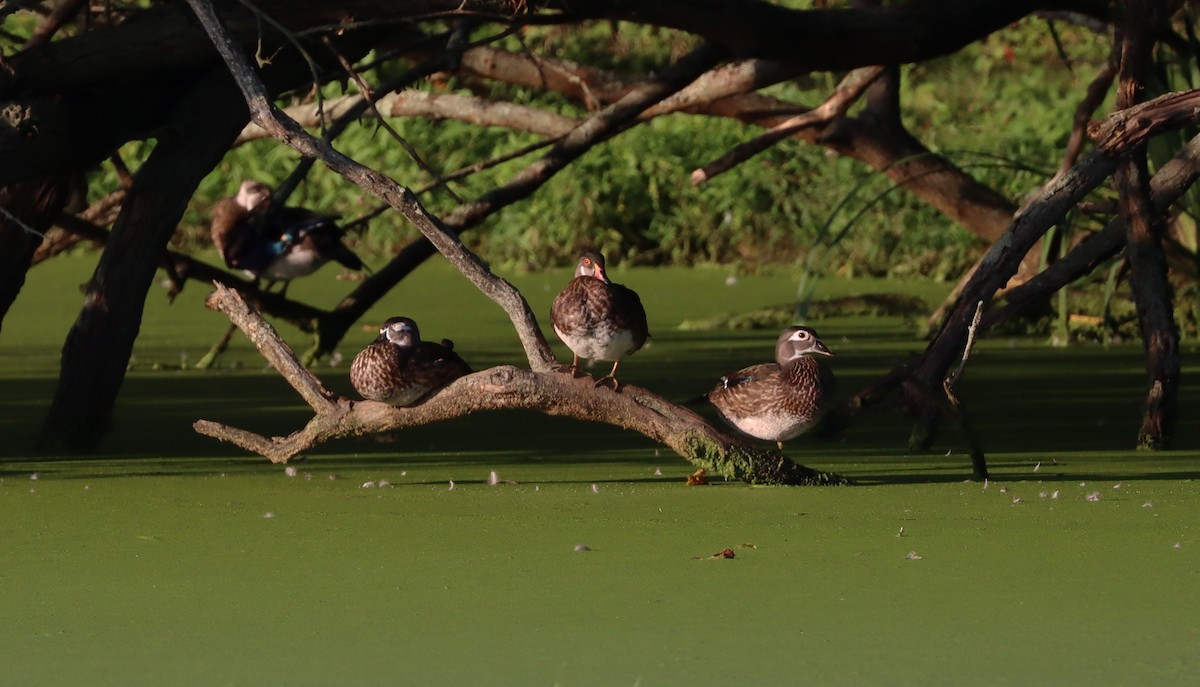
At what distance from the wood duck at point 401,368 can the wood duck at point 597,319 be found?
0.27m

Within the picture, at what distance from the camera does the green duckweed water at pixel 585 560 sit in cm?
321

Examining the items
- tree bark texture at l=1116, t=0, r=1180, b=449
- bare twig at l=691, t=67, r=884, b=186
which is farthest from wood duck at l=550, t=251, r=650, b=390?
bare twig at l=691, t=67, r=884, b=186

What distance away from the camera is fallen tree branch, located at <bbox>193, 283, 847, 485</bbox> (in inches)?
189

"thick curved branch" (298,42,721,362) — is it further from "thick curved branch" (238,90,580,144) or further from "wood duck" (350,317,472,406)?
"wood duck" (350,317,472,406)

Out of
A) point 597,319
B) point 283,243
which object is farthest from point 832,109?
point 597,319

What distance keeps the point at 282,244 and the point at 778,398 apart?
3.42 m

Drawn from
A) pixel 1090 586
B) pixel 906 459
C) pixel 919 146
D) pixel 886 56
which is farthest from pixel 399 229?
pixel 1090 586

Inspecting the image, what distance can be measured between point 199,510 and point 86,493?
44 cm

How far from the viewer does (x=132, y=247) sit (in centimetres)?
602


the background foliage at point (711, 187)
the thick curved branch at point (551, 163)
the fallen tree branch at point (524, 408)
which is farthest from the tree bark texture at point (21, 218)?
the background foliage at point (711, 187)

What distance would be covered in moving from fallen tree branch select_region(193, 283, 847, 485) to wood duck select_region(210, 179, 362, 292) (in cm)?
288

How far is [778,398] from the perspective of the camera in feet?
17.3

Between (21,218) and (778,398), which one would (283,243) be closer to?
(21,218)

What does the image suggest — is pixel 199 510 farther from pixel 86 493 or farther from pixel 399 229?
pixel 399 229
